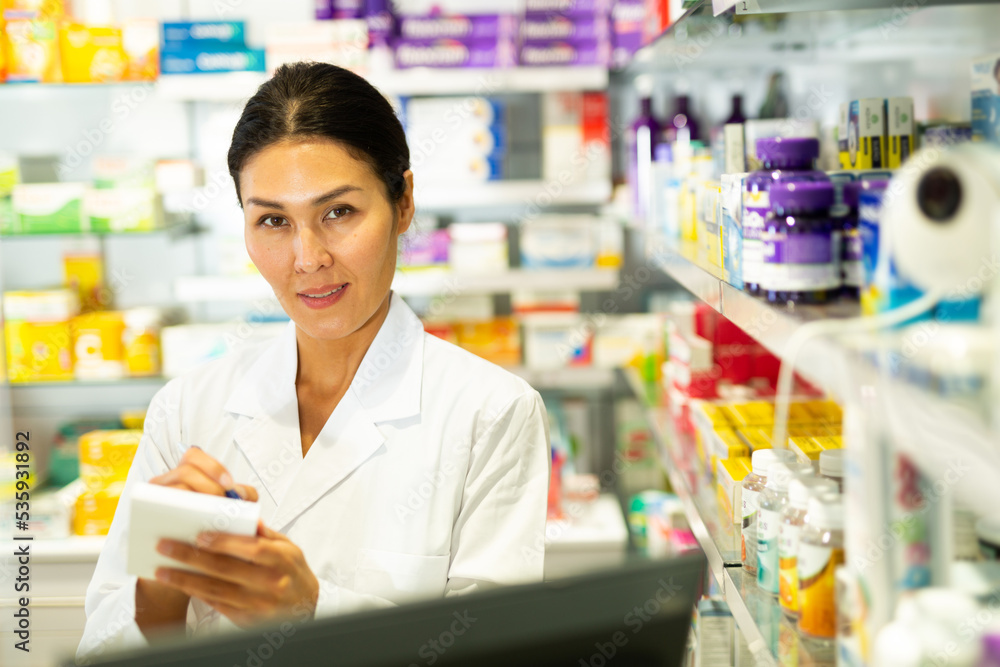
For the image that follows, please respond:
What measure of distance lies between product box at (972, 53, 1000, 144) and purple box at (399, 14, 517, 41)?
80.9 inches

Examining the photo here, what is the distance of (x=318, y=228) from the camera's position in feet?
4.98

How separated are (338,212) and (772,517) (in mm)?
892

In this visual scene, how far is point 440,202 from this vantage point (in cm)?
313

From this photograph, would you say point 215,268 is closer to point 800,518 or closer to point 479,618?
point 800,518

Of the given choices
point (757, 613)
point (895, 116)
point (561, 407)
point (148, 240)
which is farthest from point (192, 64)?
point (757, 613)

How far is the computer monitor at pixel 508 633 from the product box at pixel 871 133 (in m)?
0.91

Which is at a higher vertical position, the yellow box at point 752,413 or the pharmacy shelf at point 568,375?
the yellow box at point 752,413

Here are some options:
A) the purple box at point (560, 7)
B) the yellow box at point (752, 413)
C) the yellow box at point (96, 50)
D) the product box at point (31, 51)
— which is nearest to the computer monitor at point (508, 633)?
the yellow box at point (752, 413)

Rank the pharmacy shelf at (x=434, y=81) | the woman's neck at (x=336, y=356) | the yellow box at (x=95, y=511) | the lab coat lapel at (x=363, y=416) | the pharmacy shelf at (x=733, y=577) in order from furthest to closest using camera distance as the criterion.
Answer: the yellow box at (x=95, y=511) < the pharmacy shelf at (x=434, y=81) < the woman's neck at (x=336, y=356) < the lab coat lapel at (x=363, y=416) < the pharmacy shelf at (x=733, y=577)

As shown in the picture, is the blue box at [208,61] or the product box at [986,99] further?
the blue box at [208,61]

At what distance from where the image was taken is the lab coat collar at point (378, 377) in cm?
162

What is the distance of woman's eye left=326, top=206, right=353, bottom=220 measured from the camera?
153 centimetres

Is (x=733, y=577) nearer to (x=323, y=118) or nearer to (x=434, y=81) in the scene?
(x=323, y=118)

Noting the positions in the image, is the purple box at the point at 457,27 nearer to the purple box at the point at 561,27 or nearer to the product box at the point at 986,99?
the purple box at the point at 561,27
